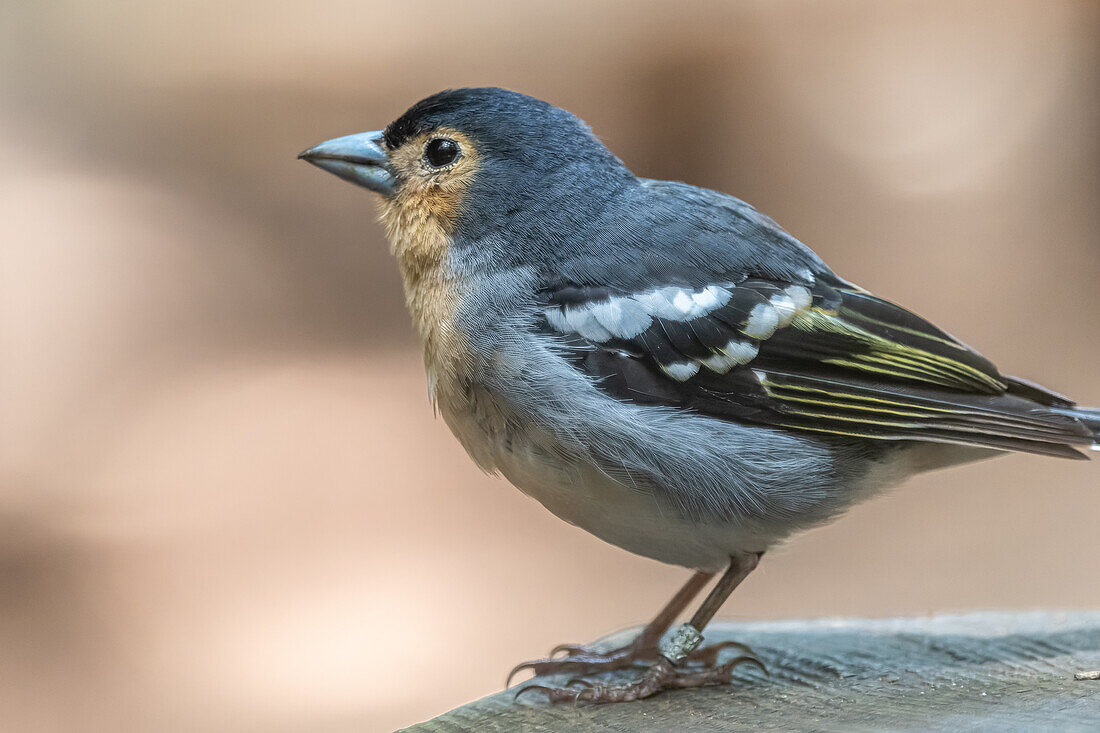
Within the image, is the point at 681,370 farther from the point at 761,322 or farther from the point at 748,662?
the point at 748,662

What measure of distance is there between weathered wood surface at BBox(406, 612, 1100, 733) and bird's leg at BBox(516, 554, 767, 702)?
35 mm

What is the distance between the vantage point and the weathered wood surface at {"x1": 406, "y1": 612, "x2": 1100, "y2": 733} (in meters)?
2.66

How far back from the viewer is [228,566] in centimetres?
694

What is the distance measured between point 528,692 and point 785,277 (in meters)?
1.41

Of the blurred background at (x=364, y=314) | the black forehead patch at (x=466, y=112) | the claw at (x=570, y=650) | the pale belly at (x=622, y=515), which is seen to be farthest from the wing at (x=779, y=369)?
the blurred background at (x=364, y=314)

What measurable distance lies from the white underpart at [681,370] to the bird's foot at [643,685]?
813mm

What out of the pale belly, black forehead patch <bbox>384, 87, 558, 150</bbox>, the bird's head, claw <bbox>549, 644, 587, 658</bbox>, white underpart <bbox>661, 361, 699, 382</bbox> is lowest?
claw <bbox>549, 644, 587, 658</bbox>

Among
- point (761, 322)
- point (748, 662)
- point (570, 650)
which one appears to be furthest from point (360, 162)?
point (748, 662)

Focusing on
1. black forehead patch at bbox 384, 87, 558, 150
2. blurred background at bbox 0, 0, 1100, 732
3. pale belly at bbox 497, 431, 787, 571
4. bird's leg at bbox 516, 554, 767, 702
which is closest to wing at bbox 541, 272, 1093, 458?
pale belly at bbox 497, 431, 787, 571

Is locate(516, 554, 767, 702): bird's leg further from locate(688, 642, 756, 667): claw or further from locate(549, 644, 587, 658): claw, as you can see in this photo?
locate(549, 644, 587, 658): claw

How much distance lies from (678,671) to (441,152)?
1.74 metres

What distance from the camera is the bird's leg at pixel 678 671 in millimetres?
3195

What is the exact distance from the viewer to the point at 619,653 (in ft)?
12.2

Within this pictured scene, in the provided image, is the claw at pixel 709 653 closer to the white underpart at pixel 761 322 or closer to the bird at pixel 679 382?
the bird at pixel 679 382
